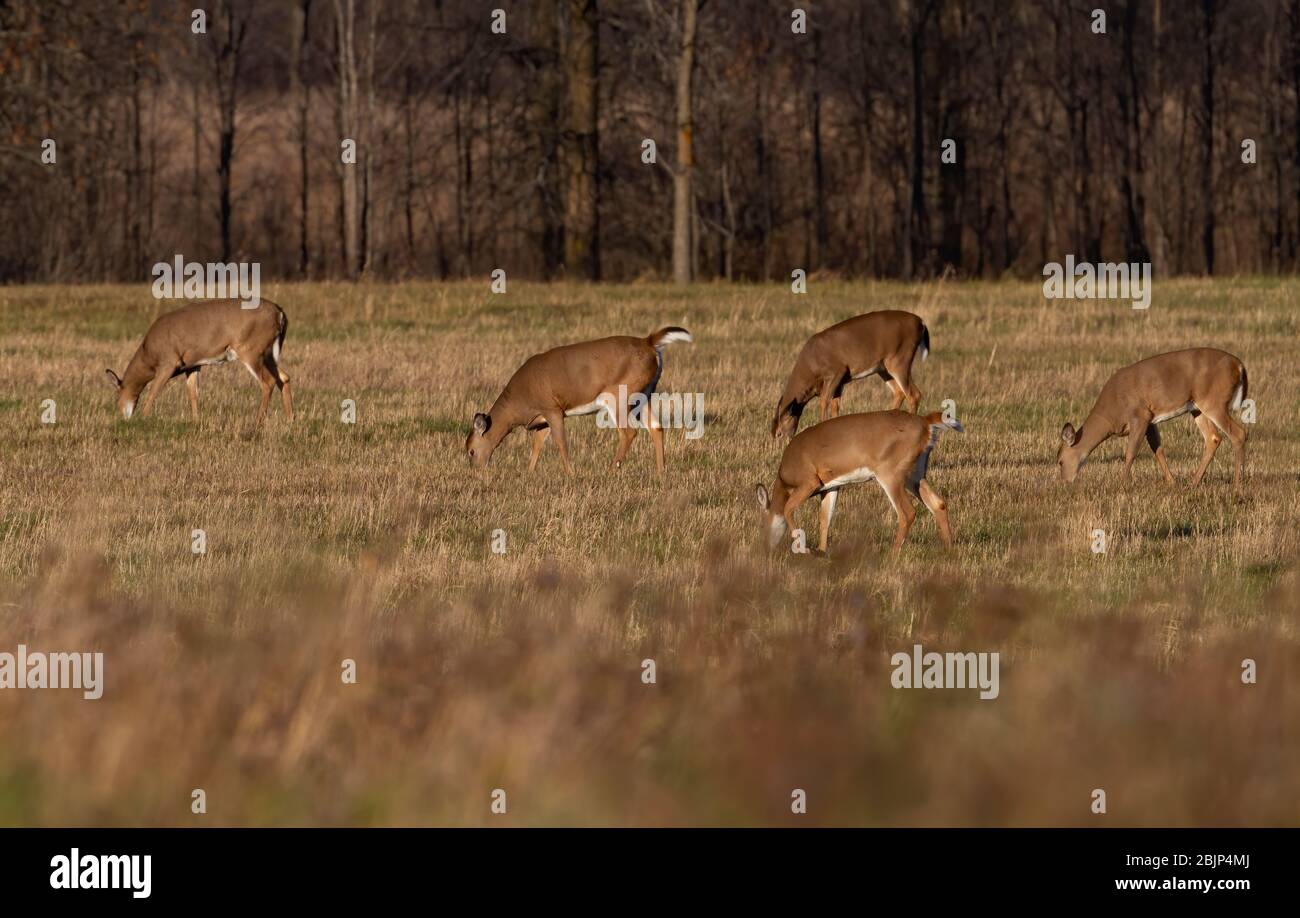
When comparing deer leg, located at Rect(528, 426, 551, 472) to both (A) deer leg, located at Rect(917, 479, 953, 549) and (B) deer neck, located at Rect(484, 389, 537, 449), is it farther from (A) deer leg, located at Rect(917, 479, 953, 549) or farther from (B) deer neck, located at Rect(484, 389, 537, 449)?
(A) deer leg, located at Rect(917, 479, 953, 549)

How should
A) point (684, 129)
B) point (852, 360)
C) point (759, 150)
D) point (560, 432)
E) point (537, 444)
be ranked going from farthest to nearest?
point (759, 150) → point (684, 129) → point (852, 360) → point (537, 444) → point (560, 432)

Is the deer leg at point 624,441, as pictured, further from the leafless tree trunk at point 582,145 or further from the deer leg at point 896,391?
the leafless tree trunk at point 582,145

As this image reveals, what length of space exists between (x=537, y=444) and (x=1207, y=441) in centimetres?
502

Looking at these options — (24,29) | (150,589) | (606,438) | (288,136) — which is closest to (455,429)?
(606,438)

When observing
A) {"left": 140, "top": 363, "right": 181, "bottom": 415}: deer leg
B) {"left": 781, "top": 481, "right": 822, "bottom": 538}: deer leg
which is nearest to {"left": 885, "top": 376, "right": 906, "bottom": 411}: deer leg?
{"left": 140, "top": 363, "right": 181, "bottom": 415}: deer leg

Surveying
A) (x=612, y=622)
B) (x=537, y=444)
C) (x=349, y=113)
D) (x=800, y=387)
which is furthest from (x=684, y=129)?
(x=612, y=622)

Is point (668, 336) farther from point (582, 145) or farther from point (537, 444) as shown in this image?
point (582, 145)

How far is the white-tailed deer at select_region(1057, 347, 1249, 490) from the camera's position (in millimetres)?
15172

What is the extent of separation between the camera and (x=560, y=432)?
1584 cm

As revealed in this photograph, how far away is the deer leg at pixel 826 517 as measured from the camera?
39.0 feet

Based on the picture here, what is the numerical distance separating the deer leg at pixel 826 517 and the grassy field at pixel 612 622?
0.17 m

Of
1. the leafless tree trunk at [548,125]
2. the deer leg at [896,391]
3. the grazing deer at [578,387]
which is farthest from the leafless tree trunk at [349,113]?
the grazing deer at [578,387]

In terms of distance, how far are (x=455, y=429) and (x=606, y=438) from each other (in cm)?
141
